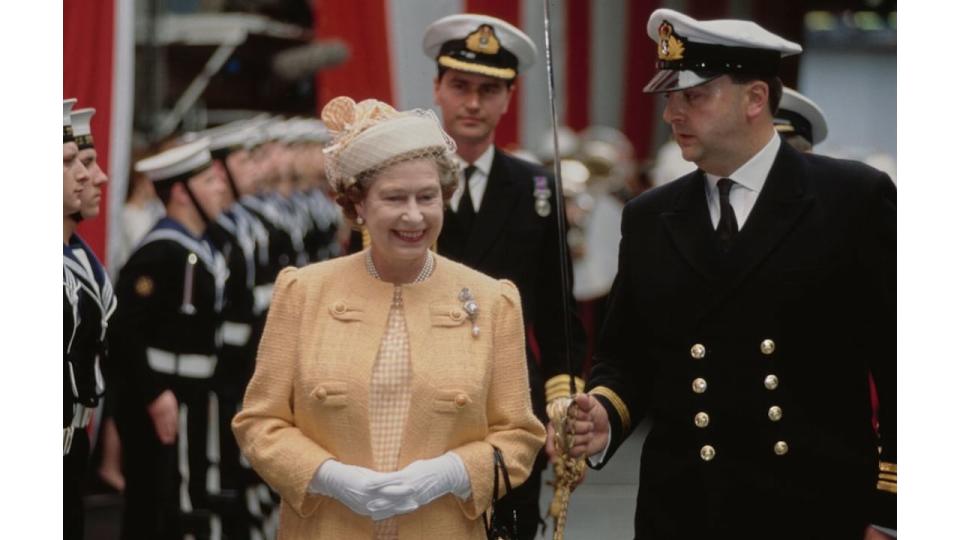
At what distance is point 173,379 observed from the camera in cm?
823

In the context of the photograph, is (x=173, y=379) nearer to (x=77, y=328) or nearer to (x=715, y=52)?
(x=77, y=328)

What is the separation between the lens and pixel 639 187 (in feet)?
69.9

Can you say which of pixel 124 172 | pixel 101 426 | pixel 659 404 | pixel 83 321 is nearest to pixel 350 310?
pixel 659 404

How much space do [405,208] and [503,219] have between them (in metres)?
1.62

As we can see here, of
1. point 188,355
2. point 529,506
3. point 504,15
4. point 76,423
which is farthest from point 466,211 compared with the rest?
point 504,15

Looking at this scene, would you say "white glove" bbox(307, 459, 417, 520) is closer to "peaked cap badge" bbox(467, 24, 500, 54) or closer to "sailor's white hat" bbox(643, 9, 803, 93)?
"sailor's white hat" bbox(643, 9, 803, 93)

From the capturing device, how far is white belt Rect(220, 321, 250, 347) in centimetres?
884

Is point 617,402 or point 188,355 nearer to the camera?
point 617,402

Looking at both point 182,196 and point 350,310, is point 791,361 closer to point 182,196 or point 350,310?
point 350,310

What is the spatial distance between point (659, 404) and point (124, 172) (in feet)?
12.8

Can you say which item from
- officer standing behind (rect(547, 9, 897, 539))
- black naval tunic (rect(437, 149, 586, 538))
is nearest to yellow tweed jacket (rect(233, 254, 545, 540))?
officer standing behind (rect(547, 9, 897, 539))

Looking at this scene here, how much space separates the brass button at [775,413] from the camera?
4.64 m

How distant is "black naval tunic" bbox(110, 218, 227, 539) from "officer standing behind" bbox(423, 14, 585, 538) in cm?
234

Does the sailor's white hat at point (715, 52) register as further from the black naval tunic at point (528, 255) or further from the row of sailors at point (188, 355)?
the row of sailors at point (188, 355)
